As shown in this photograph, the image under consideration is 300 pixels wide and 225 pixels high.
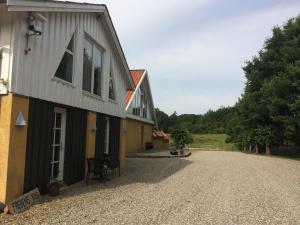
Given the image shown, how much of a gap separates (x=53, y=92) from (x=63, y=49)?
1.31m

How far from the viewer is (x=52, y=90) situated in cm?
885

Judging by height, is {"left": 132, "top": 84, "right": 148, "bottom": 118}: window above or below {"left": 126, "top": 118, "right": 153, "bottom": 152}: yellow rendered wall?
above

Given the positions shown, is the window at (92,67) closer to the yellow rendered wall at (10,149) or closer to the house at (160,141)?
the yellow rendered wall at (10,149)

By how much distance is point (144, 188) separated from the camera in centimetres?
1004

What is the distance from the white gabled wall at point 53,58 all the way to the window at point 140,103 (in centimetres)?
1432

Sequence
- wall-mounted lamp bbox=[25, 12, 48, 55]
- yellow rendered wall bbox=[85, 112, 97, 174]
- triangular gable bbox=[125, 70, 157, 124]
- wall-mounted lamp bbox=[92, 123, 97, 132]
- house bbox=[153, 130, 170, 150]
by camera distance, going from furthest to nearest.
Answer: house bbox=[153, 130, 170, 150] → triangular gable bbox=[125, 70, 157, 124] → wall-mounted lamp bbox=[92, 123, 97, 132] → yellow rendered wall bbox=[85, 112, 97, 174] → wall-mounted lamp bbox=[25, 12, 48, 55]

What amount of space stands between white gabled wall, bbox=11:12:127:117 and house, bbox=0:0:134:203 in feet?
0.07

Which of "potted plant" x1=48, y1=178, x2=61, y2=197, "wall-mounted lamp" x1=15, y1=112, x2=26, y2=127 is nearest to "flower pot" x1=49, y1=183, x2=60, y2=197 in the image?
"potted plant" x1=48, y1=178, x2=61, y2=197

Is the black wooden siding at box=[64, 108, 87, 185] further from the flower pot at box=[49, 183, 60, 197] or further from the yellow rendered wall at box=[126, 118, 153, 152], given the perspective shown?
the yellow rendered wall at box=[126, 118, 153, 152]

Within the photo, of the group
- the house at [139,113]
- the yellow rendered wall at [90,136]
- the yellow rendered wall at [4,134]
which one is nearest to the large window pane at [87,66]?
the yellow rendered wall at [90,136]

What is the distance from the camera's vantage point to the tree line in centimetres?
2564

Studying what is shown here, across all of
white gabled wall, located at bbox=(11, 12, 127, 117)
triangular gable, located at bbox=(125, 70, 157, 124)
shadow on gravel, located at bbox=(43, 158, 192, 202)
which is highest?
triangular gable, located at bbox=(125, 70, 157, 124)

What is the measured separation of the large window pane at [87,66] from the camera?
36.9 feet

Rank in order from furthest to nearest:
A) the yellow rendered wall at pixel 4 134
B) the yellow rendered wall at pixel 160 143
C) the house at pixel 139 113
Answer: the yellow rendered wall at pixel 160 143 → the house at pixel 139 113 → the yellow rendered wall at pixel 4 134
